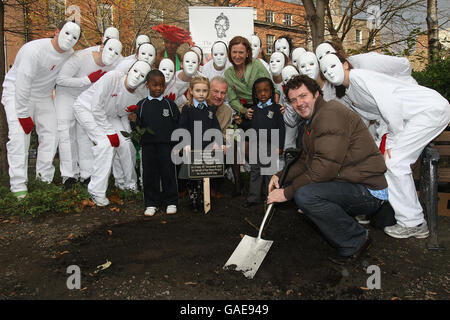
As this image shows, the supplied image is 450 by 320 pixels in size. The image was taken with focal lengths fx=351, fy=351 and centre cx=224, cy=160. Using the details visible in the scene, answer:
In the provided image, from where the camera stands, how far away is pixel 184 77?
521cm

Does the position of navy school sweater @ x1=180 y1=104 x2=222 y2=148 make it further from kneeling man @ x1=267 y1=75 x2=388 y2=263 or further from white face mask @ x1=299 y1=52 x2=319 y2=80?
kneeling man @ x1=267 y1=75 x2=388 y2=263

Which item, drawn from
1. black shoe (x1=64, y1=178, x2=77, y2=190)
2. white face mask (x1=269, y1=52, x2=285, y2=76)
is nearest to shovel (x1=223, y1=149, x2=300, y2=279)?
white face mask (x1=269, y1=52, x2=285, y2=76)

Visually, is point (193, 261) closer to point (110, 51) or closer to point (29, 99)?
point (110, 51)

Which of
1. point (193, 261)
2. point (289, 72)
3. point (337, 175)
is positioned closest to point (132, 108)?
point (289, 72)

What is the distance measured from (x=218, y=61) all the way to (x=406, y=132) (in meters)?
2.90

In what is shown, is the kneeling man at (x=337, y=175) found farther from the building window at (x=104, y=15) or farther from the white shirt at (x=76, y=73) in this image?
the building window at (x=104, y=15)

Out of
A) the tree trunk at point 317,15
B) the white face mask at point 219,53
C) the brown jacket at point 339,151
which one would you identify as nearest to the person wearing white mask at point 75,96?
the white face mask at point 219,53

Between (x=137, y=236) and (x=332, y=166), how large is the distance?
6.73ft

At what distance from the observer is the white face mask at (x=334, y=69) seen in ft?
12.8

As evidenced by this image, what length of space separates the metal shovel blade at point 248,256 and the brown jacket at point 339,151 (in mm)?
492

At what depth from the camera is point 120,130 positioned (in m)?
4.94

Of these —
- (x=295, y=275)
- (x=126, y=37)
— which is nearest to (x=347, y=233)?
(x=295, y=275)

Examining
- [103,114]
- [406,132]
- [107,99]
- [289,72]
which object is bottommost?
[406,132]
